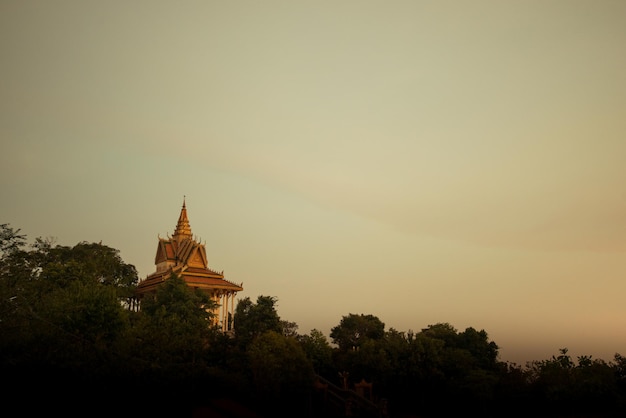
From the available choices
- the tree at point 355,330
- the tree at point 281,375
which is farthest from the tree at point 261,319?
the tree at point 355,330

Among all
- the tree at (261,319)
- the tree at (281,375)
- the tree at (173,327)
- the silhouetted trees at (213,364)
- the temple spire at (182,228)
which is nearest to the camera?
the silhouetted trees at (213,364)

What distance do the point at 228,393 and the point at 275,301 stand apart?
1427 centimetres

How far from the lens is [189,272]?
51.0 m

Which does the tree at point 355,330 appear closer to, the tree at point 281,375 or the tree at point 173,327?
the tree at point 173,327

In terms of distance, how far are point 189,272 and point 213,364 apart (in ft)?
75.4

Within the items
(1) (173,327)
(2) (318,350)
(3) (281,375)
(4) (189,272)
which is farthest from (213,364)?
(4) (189,272)

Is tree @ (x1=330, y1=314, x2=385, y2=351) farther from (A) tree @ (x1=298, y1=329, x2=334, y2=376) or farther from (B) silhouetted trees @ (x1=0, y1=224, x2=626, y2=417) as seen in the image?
(A) tree @ (x1=298, y1=329, x2=334, y2=376)

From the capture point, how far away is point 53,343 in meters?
17.9

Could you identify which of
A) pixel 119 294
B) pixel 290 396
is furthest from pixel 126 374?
pixel 119 294

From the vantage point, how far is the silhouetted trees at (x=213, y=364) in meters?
17.3

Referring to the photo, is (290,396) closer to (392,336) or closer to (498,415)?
(392,336)

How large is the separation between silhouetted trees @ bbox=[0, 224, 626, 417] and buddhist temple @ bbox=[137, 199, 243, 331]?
633 centimetres

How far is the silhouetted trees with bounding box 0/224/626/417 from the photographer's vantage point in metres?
17.3

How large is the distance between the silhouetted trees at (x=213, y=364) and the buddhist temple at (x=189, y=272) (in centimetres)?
633
